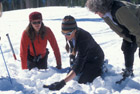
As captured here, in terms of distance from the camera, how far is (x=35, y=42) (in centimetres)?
398

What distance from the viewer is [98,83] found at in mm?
3088

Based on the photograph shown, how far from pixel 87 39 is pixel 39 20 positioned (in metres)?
1.18

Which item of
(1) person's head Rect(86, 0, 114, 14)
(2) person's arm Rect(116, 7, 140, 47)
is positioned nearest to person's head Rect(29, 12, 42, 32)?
(1) person's head Rect(86, 0, 114, 14)

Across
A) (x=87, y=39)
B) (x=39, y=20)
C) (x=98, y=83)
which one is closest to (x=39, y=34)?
(x=39, y=20)

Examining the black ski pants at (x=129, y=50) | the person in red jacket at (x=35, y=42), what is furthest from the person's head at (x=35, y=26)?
the black ski pants at (x=129, y=50)

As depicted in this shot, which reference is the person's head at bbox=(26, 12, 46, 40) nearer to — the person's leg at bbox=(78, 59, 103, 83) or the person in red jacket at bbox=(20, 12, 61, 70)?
the person in red jacket at bbox=(20, 12, 61, 70)

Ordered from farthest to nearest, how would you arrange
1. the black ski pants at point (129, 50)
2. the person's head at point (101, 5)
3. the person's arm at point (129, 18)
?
the black ski pants at point (129, 50), the person's head at point (101, 5), the person's arm at point (129, 18)

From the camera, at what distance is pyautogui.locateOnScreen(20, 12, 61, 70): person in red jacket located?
12.3ft

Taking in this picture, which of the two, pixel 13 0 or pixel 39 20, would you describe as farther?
pixel 13 0

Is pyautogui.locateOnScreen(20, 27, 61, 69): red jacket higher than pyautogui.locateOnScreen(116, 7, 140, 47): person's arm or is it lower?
lower

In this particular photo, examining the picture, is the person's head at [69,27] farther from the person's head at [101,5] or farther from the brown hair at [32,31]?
the brown hair at [32,31]

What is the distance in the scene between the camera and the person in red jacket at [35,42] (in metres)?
3.75

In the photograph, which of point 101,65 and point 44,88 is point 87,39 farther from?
point 44,88

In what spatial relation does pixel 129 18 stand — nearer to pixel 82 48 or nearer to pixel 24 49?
pixel 82 48
